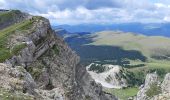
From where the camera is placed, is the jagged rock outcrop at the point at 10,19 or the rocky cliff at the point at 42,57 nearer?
the rocky cliff at the point at 42,57

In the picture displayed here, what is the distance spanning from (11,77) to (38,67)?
44.1m

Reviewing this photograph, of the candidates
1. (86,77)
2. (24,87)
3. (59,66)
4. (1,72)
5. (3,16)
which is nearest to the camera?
(24,87)

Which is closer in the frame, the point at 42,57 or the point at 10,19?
the point at 42,57

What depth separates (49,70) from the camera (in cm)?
10100

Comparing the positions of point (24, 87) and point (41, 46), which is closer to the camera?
point (24, 87)

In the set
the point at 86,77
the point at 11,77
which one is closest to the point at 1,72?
the point at 11,77

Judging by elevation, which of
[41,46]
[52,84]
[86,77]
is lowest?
[86,77]

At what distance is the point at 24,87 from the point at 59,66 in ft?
201

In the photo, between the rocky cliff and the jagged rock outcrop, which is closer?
the rocky cliff

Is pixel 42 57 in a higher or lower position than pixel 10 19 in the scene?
lower

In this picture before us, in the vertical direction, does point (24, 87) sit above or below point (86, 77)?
above

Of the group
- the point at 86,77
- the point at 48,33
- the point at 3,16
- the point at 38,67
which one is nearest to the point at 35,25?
the point at 48,33

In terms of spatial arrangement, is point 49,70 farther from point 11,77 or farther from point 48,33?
point 11,77

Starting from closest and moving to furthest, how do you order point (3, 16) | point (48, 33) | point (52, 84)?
1. point (52, 84)
2. point (48, 33)
3. point (3, 16)
